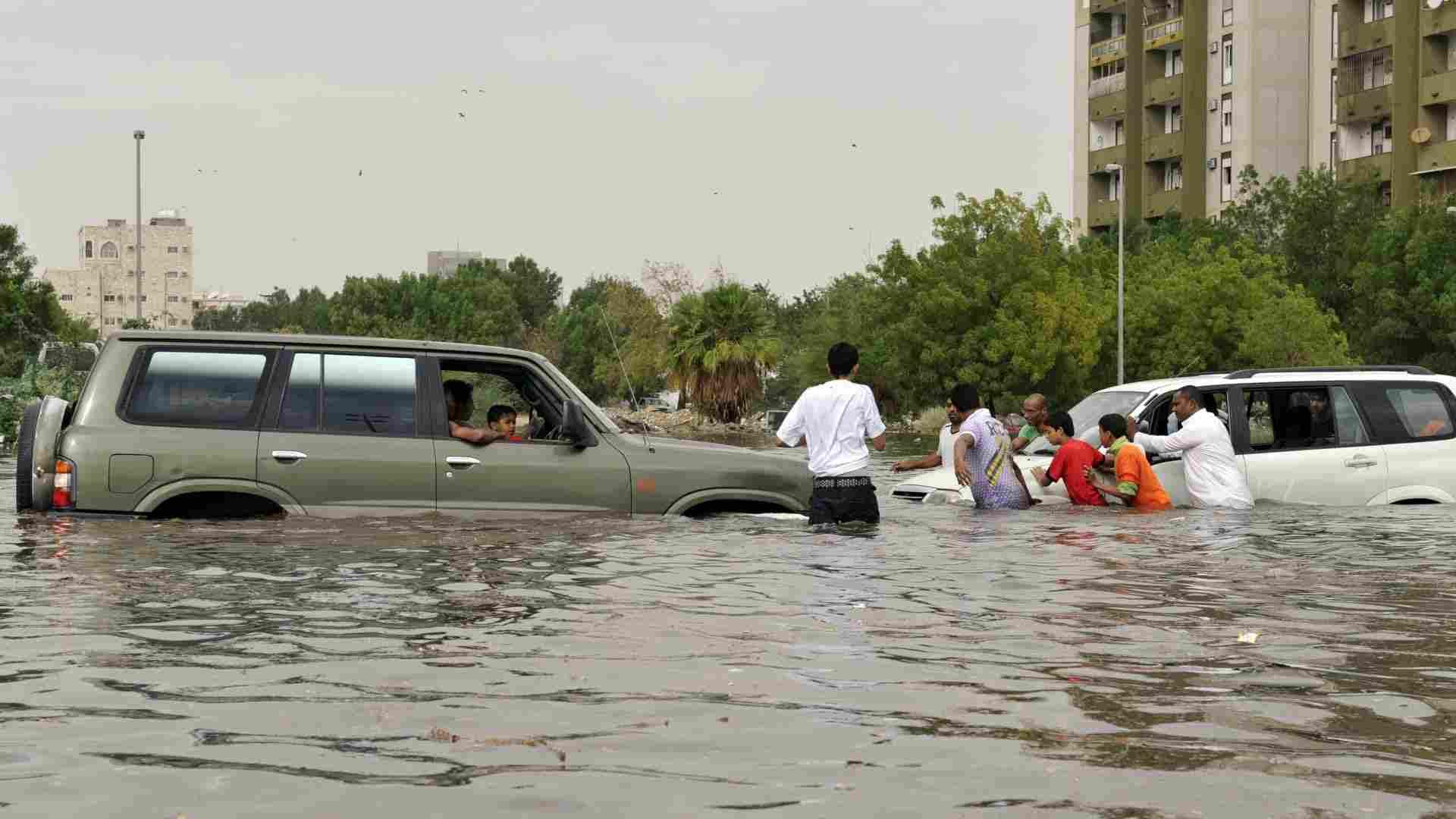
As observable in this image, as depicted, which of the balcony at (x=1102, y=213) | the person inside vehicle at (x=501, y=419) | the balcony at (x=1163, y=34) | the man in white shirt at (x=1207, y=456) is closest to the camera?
the person inside vehicle at (x=501, y=419)

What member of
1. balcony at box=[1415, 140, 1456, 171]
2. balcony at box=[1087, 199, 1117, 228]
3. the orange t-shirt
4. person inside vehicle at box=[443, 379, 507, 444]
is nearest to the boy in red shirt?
the orange t-shirt

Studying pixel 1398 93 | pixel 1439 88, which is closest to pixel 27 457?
pixel 1439 88

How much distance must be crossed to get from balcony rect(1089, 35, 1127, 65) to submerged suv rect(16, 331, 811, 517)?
3462 inches

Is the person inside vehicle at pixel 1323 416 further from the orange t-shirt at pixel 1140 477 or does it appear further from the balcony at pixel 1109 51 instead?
the balcony at pixel 1109 51

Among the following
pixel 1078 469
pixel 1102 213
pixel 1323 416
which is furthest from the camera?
pixel 1102 213

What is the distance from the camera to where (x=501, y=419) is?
510 inches

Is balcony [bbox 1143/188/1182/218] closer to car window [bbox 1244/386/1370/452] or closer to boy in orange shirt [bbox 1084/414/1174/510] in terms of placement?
car window [bbox 1244/386/1370/452]

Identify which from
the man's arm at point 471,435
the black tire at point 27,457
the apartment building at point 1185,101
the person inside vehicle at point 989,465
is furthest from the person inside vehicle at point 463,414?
the apartment building at point 1185,101

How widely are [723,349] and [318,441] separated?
65.9 m

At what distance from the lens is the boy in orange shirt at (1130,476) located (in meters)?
15.3

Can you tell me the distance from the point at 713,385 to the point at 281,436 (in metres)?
66.9

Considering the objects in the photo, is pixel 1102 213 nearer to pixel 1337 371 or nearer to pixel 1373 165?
pixel 1373 165

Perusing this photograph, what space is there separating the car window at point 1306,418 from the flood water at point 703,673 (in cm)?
248

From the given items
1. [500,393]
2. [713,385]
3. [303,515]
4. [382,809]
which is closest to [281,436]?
[303,515]
